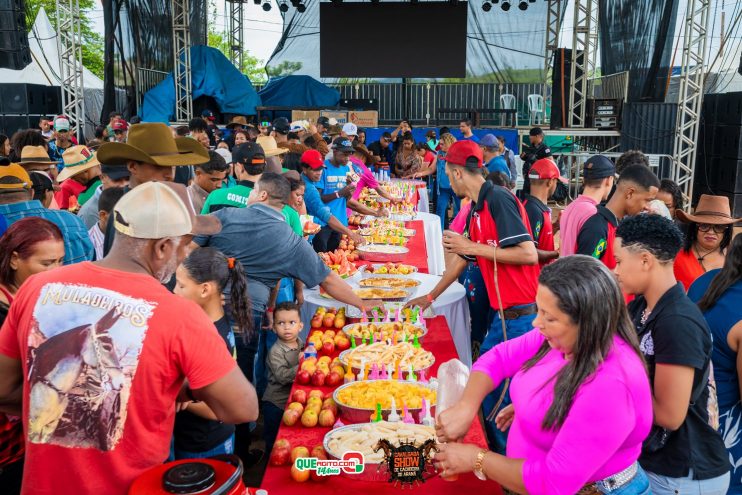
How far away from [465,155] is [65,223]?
2.25m

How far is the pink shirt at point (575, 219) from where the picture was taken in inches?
156

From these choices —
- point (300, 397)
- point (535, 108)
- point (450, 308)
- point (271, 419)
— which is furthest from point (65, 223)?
point (535, 108)

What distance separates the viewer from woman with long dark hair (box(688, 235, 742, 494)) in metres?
2.41

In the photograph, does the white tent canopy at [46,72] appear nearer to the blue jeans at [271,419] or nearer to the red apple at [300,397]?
the blue jeans at [271,419]

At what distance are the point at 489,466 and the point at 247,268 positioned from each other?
2.25 metres

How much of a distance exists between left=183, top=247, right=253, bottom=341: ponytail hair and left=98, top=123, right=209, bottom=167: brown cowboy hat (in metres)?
0.64

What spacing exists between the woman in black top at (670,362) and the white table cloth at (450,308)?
228 cm

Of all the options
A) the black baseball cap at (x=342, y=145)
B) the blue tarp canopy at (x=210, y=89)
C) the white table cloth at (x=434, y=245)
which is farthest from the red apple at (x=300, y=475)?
the blue tarp canopy at (x=210, y=89)

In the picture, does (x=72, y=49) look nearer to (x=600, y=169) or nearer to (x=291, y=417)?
(x=600, y=169)

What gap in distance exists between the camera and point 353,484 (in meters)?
2.25

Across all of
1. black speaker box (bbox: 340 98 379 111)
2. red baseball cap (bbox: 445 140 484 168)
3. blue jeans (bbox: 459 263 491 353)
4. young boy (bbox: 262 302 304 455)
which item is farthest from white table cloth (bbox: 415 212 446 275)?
black speaker box (bbox: 340 98 379 111)

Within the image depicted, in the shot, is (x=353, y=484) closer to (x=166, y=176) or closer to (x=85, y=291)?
(x=85, y=291)

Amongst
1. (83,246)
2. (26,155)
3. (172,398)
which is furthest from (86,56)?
(172,398)

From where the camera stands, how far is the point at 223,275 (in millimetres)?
2955
